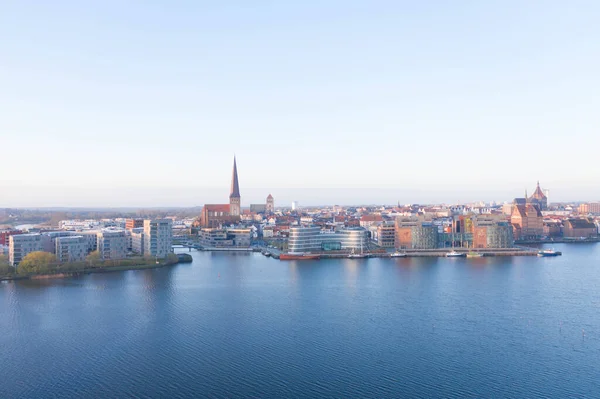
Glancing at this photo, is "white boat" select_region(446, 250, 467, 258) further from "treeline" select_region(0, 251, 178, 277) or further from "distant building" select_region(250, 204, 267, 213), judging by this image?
"distant building" select_region(250, 204, 267, 213)

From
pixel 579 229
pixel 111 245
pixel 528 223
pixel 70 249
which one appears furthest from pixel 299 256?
pixel 579 229

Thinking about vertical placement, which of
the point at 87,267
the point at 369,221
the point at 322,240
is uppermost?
the point at 369,221

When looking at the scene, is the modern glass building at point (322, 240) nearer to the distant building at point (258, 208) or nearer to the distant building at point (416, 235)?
the distant building at point (416, 235)

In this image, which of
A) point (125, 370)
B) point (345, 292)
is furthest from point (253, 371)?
point (345, 292)

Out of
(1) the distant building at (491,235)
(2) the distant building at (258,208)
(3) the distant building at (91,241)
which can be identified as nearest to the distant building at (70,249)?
(3) the distant building at (91,241)

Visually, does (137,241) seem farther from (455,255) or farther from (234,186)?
(234,186)

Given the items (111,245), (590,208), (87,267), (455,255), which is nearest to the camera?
(87,267)
